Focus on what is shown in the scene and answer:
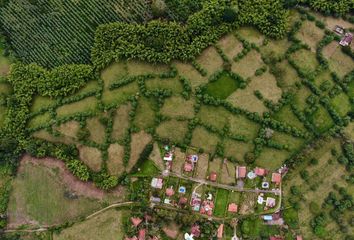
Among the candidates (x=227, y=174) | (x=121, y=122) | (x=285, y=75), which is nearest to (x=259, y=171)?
(x=227, y=174)

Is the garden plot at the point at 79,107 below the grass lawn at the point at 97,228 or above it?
above

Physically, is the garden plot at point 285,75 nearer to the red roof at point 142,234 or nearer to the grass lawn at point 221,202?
the grass lawn at point 221,202

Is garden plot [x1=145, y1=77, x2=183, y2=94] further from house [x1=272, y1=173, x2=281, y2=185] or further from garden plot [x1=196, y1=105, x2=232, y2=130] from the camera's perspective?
house [x1=272, y1=173, x2=281, y2=185]

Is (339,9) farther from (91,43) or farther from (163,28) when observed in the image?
(91,43)

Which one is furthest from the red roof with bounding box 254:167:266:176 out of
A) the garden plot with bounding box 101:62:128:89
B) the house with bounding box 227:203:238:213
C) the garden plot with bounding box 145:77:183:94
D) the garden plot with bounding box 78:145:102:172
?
the garden plot with bounding box 101:62:128:89

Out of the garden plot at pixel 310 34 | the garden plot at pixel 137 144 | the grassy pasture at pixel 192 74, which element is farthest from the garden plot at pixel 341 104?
the garden plot at pixel 137 144

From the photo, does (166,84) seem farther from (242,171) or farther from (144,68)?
(242,171)
